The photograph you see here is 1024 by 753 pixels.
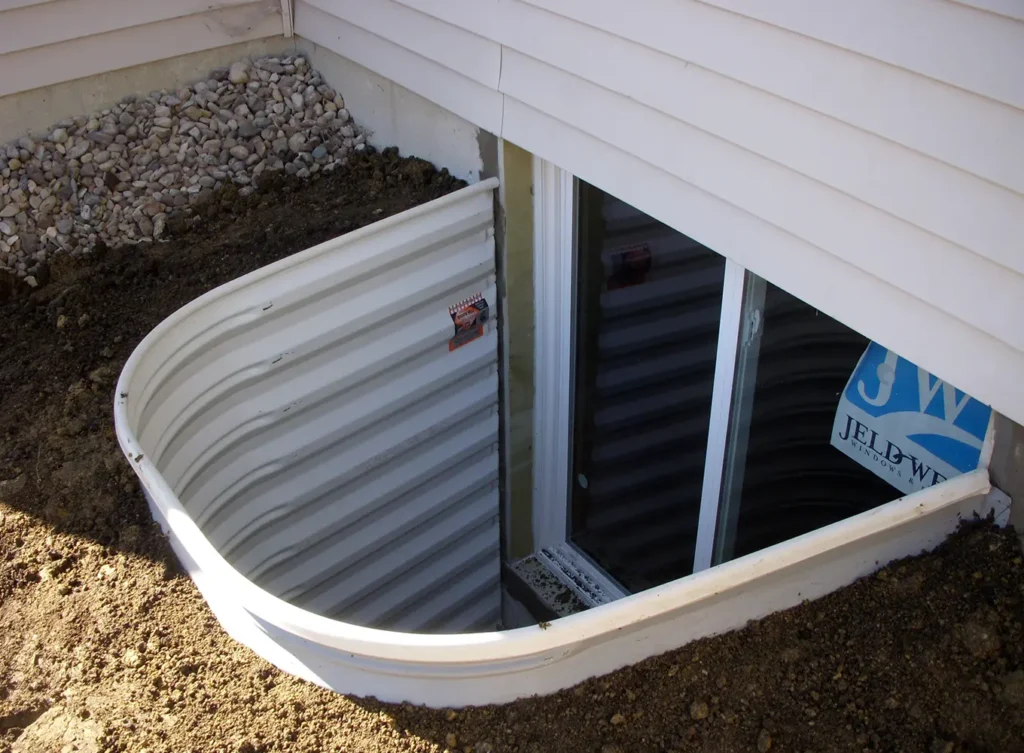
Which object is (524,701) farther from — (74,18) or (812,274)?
(74,18)

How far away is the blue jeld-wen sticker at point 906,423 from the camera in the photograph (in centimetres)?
280

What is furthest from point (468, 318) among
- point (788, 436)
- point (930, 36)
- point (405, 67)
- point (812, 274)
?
point (930, 36)

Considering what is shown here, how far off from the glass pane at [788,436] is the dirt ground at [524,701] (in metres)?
0.71

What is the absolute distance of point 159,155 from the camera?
4457 millimetres

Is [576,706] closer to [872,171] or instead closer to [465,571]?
[872,171]

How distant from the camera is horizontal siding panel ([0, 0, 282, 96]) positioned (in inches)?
164

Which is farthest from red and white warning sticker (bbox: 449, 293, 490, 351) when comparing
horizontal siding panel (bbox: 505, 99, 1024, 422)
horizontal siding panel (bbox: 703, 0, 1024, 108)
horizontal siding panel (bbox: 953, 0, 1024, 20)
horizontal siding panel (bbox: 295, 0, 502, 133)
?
horizontal siding panel (bbox: 953, 0, 1024, 20)

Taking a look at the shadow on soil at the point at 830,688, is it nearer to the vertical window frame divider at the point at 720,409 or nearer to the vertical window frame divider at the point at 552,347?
the vertical window frame divider at the point at 720,409

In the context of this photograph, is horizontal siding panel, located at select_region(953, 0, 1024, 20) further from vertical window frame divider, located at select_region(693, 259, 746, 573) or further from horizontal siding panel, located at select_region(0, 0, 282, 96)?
horizontal siding panel, located at select_region(0, 0, 282, 96)

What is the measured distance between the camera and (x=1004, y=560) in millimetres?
2521

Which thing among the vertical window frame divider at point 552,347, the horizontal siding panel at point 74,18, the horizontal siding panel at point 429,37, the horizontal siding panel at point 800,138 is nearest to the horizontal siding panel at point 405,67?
the horizontal siding panel at point 429,37

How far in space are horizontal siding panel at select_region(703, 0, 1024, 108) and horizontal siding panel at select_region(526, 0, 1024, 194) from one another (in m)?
0.03

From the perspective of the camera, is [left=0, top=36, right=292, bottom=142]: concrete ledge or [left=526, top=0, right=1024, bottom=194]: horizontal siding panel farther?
[left=0, top=36, right=292, bottom=142]: concrete ledge

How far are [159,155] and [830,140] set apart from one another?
317 cm
